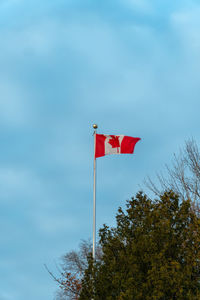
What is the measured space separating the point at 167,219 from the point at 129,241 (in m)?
1.33

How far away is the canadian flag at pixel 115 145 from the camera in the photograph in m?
18.6

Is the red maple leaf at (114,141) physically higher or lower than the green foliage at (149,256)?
higher

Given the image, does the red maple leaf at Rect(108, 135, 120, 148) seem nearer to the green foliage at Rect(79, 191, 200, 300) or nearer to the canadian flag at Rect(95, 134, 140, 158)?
the canadian flag at Rect(95, 134, 140, 158)

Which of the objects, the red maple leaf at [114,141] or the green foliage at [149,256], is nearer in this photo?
the green foliage at [149,256]

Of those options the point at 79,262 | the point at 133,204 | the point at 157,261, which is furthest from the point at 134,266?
the point at 79,262

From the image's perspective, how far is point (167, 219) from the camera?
13648mm

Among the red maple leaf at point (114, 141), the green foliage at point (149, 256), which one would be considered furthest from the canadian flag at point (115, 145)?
the green foliage at point (149, 256)

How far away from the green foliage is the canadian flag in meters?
4.12

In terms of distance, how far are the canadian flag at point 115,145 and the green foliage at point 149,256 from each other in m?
4.12

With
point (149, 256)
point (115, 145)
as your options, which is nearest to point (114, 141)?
point (115, 145)

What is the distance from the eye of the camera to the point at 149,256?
12.7 metres

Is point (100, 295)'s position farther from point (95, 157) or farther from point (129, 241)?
point (95, 157)

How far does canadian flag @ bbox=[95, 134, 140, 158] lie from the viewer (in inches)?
731

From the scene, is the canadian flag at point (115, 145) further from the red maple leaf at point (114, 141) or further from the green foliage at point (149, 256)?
the green foliage at point (149, 256)
